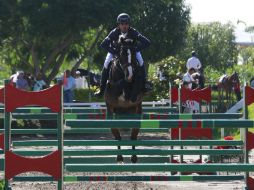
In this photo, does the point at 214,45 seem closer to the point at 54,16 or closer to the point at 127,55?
the point at 54,16

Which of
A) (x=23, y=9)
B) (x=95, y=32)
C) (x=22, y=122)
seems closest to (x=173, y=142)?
(x=22, y=122)

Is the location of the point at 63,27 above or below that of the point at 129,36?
above

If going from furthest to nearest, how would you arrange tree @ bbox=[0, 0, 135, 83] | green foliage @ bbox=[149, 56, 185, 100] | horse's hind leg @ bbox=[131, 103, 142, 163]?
tree @ bbox=[0, 0, 135, 83], green foliage @ bbox=[149, 56, 185, 100], horse's hind leg @ bbox=[131, 103, 142, 163]

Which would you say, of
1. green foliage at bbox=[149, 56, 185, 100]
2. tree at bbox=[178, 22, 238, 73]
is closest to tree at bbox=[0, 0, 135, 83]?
green foliage at bbox=[149, 56, 185, 100]

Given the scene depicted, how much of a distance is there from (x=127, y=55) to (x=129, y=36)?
30 centimetres

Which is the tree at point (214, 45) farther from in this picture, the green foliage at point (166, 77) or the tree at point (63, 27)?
the green foliage at point (166, 77)

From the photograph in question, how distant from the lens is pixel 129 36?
13.8 metres

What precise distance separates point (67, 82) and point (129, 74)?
54.8 ft

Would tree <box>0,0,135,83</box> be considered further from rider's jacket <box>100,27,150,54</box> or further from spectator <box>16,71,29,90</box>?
rider's jacket <box>100,27,150,54</box>

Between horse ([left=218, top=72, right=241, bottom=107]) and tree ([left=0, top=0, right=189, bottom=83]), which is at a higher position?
tree ([left=0, top=0, right=189, bottom=83])

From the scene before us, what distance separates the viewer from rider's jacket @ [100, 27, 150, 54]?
1379cm

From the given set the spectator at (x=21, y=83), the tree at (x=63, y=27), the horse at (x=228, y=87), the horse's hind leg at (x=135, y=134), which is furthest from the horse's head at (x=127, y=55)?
the tree at (x=63, y=27)

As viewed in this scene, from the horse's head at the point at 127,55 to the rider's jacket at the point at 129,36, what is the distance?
0.12 meters

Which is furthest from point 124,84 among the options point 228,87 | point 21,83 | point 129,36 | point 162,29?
point 162,29
